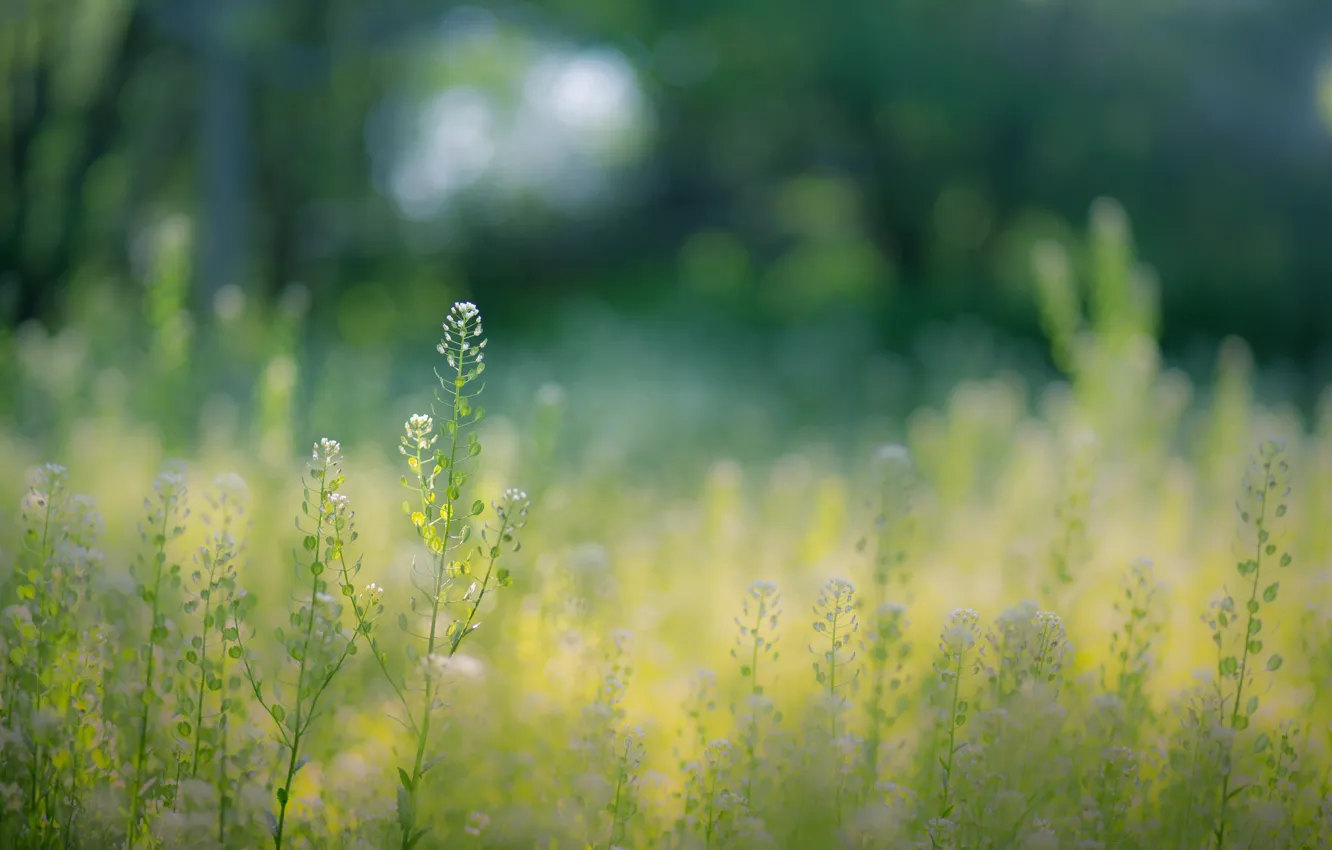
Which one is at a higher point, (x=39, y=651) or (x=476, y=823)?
(x=39, y=651)

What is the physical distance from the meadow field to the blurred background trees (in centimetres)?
306

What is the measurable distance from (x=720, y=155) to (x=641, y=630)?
8808 millimetres

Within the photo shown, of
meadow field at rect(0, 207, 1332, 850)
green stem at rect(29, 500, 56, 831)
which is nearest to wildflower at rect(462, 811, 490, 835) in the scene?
meadow field at rect(0, 207, 1332, 850)

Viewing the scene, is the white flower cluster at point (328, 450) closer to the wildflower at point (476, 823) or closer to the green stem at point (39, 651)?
the green stem at point (39, 651)

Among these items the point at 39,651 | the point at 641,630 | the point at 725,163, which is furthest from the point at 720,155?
the point at 39,651

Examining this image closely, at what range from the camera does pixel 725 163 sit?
1066cm

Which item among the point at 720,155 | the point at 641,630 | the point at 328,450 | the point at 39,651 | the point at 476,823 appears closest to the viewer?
the point at 328,450

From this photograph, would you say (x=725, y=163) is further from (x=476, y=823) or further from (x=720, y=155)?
(x=476, y=823)

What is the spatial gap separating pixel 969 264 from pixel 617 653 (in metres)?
9.49

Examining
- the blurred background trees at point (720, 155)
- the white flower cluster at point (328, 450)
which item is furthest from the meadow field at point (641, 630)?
the blurred background trees at point (720, 155)

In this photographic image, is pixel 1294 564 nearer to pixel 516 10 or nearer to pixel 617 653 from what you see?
pixel 617 653

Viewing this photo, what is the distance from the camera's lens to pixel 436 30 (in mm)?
7207

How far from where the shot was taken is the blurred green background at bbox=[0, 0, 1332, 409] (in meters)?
7.16

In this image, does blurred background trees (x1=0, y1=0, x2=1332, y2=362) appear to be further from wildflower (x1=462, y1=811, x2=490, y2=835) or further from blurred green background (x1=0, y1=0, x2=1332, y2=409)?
wildflower (x1=462, y1=811, x2=490, y2=835)
